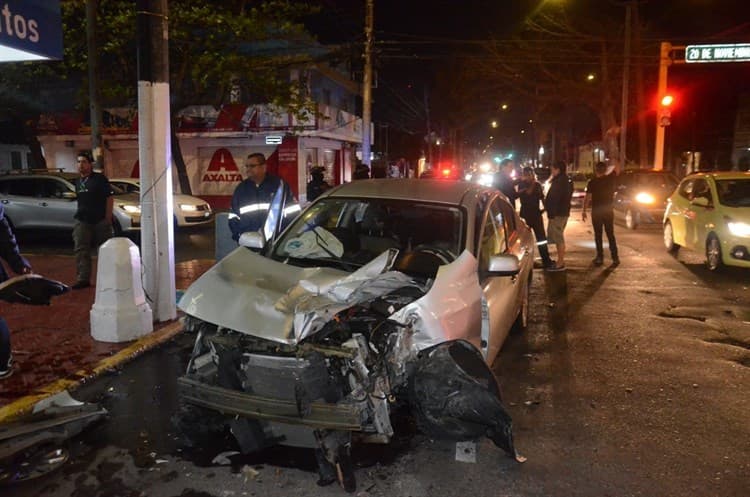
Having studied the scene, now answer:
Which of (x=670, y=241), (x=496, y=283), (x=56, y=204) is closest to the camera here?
(x=496, y=283)

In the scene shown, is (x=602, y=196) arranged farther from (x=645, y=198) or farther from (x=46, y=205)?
(x=46, y=205)

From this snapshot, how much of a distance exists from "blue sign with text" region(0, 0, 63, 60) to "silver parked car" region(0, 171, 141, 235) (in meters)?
8.42

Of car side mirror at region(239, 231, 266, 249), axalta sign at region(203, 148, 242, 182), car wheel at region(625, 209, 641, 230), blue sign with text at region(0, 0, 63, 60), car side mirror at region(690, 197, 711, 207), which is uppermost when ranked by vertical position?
blue sign with text at region(0, 0, 63, 60)

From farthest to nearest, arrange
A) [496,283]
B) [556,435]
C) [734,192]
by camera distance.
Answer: [734,192] < [496,283] < [556,435]

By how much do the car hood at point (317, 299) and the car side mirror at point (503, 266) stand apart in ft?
1.31

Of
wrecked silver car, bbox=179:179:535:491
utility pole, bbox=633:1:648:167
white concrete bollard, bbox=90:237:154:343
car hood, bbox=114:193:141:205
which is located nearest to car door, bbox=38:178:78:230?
car hood, bbox=114:193:141:205

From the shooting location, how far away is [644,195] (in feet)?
55.7

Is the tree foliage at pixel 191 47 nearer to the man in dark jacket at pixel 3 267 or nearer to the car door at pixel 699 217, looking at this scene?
the car door at pixel 699 217

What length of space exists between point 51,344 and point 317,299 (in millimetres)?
3646

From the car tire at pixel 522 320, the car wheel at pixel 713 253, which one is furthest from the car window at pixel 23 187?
the car wheel at pixel 713 253

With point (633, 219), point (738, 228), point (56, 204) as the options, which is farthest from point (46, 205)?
point (633, 219)

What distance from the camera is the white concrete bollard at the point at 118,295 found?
238 inches

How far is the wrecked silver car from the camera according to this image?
3500mm

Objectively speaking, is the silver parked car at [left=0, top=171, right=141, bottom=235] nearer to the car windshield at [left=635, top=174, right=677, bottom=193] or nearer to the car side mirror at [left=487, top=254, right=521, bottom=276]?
the car side mirror at [left=487, top=254, right=521, bottom=276]
